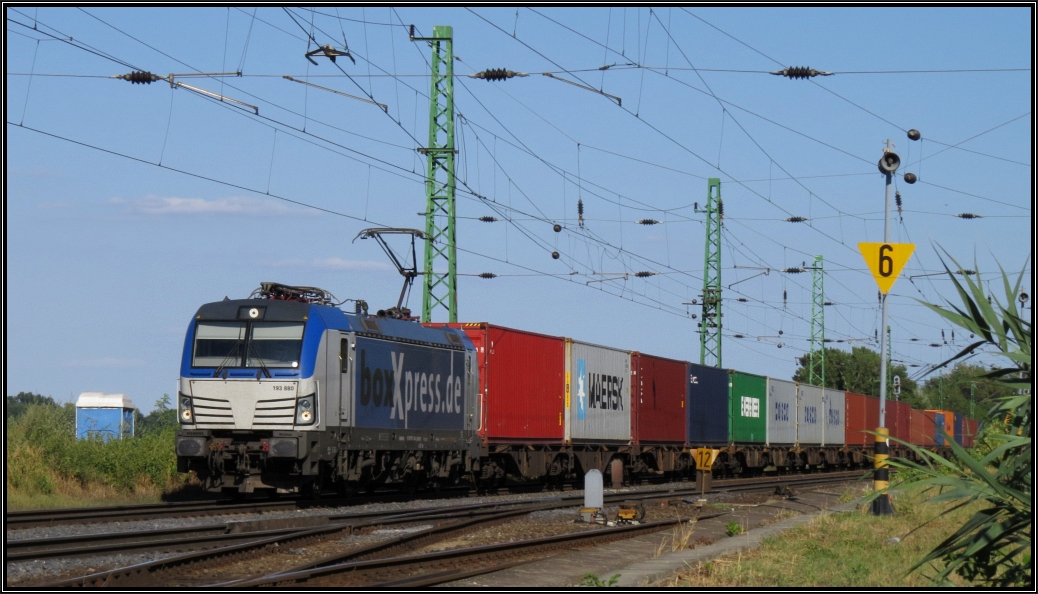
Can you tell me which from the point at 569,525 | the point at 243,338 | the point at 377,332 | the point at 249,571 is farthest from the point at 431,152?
the point at 249,571

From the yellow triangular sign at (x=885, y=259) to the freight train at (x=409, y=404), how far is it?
3893mm

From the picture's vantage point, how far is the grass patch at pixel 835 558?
36.6 feet

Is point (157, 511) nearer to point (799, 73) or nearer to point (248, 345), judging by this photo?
point (248, 345)

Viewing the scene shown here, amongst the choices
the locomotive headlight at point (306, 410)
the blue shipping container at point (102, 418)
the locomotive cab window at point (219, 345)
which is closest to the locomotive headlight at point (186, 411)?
the locomotive cab window at point (219, 345)

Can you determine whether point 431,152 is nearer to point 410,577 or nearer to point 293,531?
point 293,531

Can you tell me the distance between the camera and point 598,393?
29.9 meters

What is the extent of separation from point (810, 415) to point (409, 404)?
93.2ft

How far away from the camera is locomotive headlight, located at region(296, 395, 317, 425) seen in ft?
63.5

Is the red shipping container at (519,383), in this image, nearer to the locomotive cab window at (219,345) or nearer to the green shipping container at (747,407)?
the locomotive cab window at (219,345)

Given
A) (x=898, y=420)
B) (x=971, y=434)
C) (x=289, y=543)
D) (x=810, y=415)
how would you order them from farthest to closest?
(x=898, y=420)
(x=810, y=415)
(x=289, y=543)
(x=971, y=434)

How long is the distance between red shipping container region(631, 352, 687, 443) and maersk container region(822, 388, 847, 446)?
16183 mm

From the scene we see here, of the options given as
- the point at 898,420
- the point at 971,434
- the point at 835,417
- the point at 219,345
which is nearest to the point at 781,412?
the point at 835,417

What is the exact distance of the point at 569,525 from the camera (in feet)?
57.8

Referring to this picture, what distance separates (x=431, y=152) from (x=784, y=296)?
109 feet
